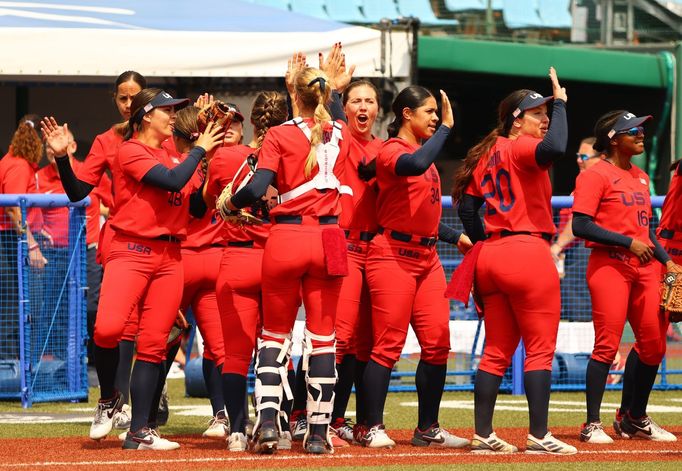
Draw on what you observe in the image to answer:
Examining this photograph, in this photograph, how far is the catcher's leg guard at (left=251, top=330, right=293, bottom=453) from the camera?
294 inches

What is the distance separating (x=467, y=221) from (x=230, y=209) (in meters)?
1.46

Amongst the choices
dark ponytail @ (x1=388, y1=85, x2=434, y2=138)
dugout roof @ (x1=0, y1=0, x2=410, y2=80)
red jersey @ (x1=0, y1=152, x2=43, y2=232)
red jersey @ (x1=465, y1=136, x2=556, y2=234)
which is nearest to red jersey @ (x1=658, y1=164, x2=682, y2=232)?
red jersey @ (x1=465, y1=136, x2=556, y2=234)

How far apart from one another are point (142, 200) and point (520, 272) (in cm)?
218

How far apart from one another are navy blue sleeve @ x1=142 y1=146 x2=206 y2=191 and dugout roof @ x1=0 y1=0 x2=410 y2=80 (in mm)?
5142

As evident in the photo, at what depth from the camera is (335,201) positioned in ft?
24.8

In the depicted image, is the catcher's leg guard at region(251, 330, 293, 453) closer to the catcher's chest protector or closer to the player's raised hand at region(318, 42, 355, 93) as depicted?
the catcher's chest protector

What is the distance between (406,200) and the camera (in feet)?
26.3

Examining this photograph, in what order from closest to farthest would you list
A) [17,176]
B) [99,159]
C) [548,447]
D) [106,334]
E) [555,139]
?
[555,139], [548,447], [106,334], [99,159], [17,176]

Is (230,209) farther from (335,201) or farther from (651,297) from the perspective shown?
(651,297)

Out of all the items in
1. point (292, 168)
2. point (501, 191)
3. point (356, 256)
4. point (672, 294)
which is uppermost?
point (292, 168)

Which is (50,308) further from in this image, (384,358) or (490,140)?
(490,140)

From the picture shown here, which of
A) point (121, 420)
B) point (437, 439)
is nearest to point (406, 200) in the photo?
point (437, 439)

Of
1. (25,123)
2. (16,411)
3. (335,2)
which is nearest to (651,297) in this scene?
(16,411)

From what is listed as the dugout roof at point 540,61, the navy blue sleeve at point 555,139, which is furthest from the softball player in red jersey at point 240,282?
the dugout roof at point 540,61
